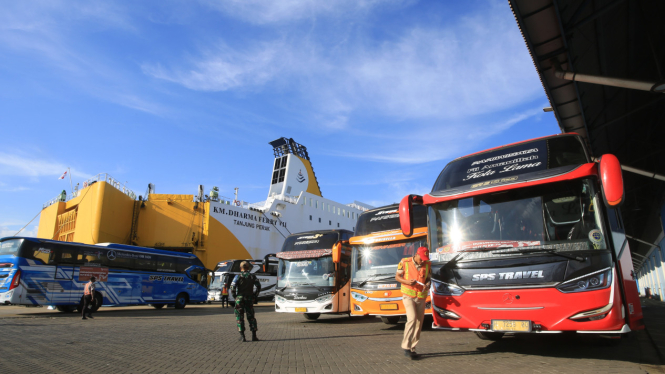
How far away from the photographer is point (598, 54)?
29.9ft

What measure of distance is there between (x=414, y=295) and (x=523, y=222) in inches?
67.3

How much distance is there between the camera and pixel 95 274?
51.4 feet

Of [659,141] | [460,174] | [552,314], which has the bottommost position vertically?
[552,314]

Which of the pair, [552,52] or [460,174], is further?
[552,52]

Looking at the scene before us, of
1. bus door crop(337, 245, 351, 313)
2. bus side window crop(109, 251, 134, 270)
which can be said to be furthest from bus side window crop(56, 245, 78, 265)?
bus door crop(337, 245, 351, 313)

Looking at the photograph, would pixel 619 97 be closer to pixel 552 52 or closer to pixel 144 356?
pixel 552 52

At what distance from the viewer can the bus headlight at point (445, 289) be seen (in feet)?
17.4

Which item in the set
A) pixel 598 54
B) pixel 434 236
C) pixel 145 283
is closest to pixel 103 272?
pixel 145 283

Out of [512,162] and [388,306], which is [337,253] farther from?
[512,162]

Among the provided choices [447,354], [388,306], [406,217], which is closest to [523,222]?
[406,217]

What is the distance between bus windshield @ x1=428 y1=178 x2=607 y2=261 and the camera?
474 cm

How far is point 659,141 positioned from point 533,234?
12.0 meters

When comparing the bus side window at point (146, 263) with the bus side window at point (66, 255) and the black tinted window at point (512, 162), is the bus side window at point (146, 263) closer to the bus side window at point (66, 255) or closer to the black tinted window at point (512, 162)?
the bus side window at point (66, 255)

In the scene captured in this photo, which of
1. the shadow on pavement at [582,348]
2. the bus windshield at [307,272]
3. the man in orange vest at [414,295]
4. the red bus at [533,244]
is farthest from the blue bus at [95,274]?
the shadow on pavement at [582,348]
